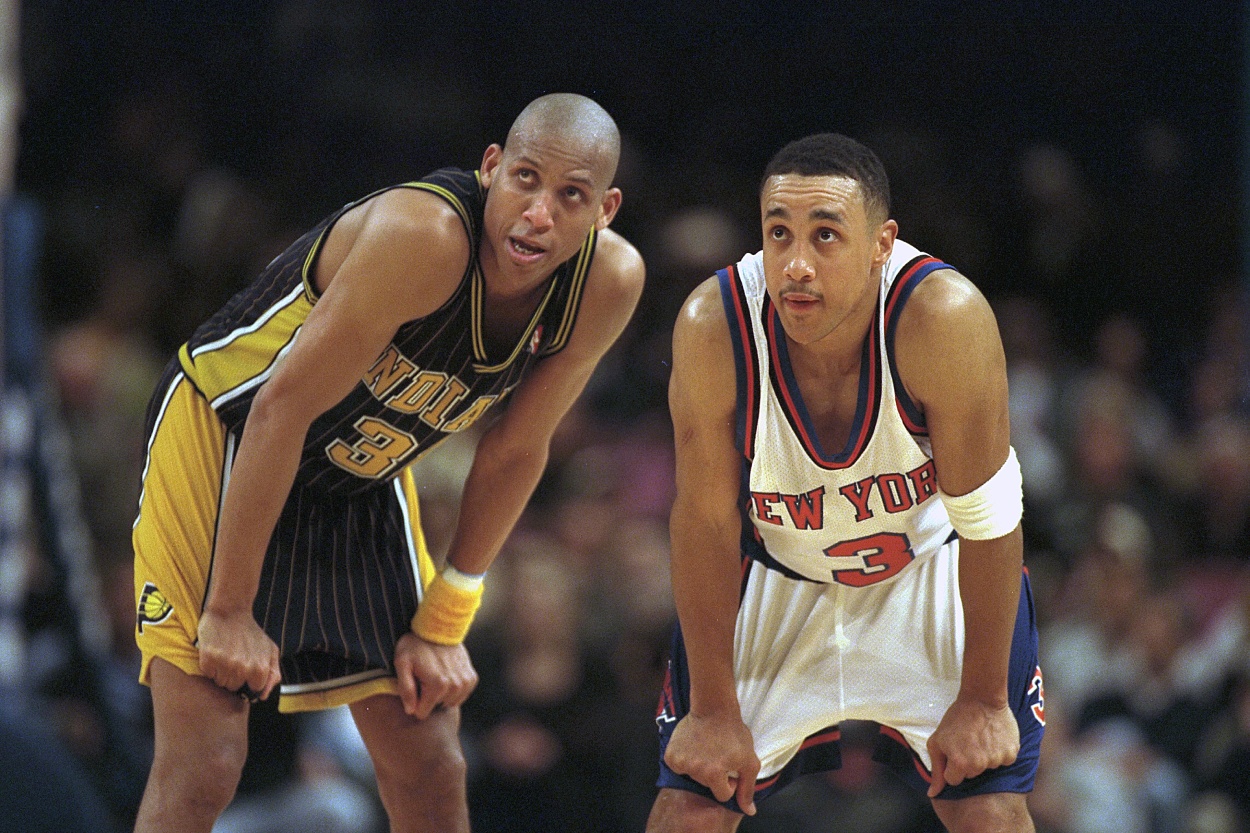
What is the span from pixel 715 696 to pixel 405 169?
4500 millimetres

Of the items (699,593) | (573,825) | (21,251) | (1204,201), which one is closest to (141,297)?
(21,251)

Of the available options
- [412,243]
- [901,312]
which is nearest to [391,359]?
[412,243]

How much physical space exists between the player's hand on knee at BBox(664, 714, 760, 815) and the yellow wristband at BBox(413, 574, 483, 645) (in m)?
0.60

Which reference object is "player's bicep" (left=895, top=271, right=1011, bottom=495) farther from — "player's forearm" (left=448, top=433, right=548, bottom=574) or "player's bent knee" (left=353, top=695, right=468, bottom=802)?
"player's bent knee" (left=353, top=695, right=468, bottom=802)

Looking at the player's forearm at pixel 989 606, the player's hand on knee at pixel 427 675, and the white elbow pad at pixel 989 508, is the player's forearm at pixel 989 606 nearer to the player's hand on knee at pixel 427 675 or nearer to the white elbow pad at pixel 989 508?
the white elbow pad at pixel 989 508

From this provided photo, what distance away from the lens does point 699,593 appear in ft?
9.45

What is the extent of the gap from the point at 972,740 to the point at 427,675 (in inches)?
44.8

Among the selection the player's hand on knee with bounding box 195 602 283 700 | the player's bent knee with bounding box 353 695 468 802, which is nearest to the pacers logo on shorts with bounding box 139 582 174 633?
the player's hand on knee with bounding box 195 602 283 700

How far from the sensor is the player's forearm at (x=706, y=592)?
9.44 feet

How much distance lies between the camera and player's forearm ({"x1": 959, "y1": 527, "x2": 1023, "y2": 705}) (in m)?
2.82

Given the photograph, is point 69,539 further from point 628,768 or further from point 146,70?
point 146,70

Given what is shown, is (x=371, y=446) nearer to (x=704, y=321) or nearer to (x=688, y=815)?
(x=704, y=321)

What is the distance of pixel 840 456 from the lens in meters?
2.86

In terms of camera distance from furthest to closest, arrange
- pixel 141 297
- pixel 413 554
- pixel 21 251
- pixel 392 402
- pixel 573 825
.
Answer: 1. pixel 141 297
2. pixel 573 825
3. pixel 21 251
4. pixel 413 554
5. pixel 392 402
